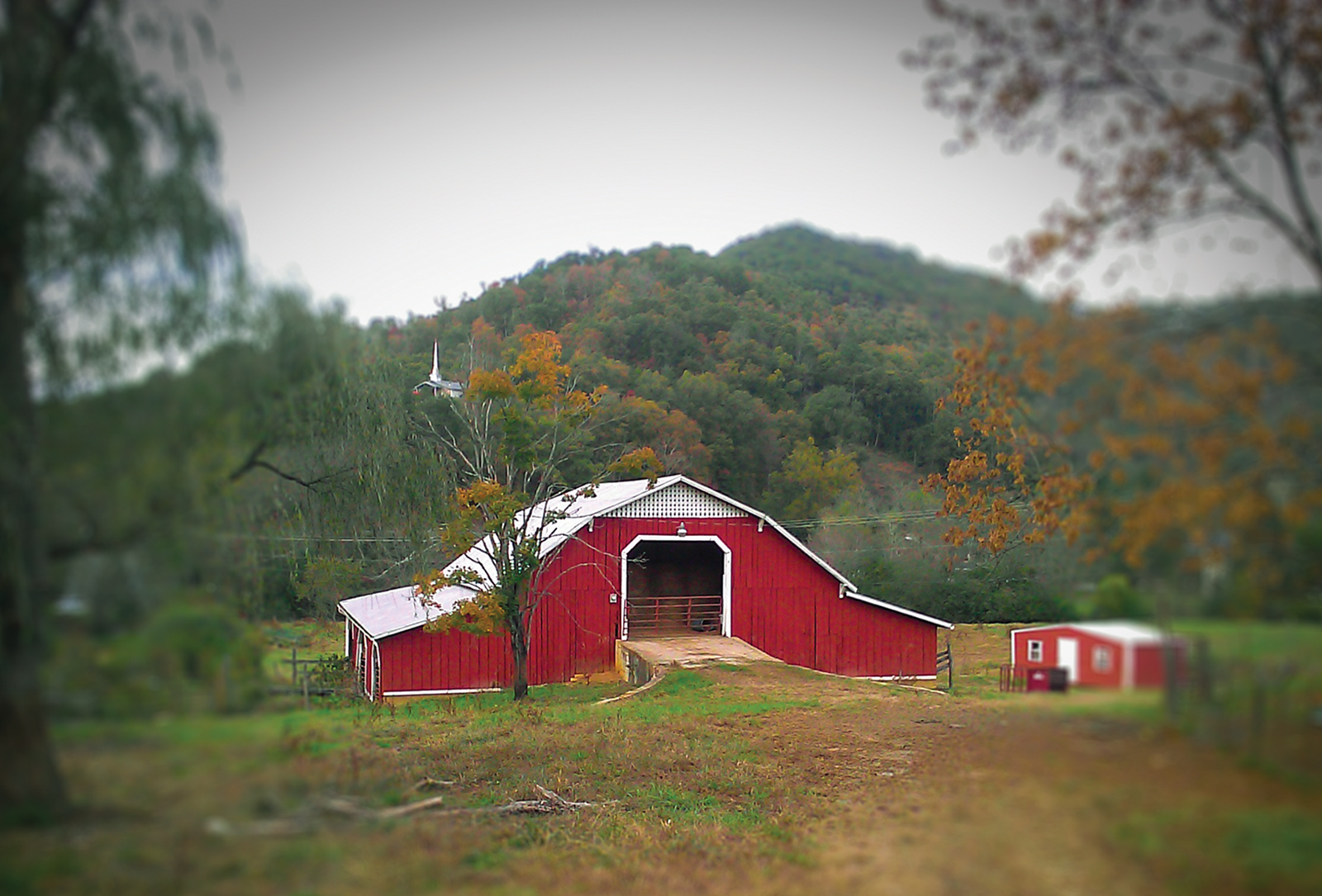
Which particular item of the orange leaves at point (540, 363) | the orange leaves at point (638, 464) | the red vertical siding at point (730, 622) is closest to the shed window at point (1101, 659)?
the orange leaves at point (540, 363)

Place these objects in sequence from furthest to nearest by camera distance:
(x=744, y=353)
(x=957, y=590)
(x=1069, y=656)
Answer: (x=744, y=353), (x=957, y=590), (x=1069, y=656)

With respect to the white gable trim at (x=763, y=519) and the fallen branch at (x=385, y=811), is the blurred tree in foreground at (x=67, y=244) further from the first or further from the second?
the white gable trim at (x=763, y=519)

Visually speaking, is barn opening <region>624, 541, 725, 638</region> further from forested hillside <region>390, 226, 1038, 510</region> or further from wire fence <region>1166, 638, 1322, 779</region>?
wire fence <region>1166, 638, 1322, 779</region>

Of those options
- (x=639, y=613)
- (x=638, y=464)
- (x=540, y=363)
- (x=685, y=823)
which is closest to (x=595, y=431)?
(x=639, y=613)

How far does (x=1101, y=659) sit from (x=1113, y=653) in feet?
0.26

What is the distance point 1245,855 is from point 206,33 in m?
6.08

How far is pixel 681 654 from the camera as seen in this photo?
66.8ft

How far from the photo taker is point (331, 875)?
4.10 meters

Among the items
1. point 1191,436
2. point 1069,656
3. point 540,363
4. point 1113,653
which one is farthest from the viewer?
point 540,363

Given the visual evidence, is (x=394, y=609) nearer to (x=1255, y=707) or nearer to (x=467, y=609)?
(x=467, y=609)

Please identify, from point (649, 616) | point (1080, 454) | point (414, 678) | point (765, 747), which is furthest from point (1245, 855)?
point (649, 616)

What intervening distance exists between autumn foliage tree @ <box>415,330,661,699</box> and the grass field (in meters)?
6.57

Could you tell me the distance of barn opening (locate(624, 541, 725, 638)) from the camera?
25.5 meters

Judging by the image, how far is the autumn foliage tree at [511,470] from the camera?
1623 cm
